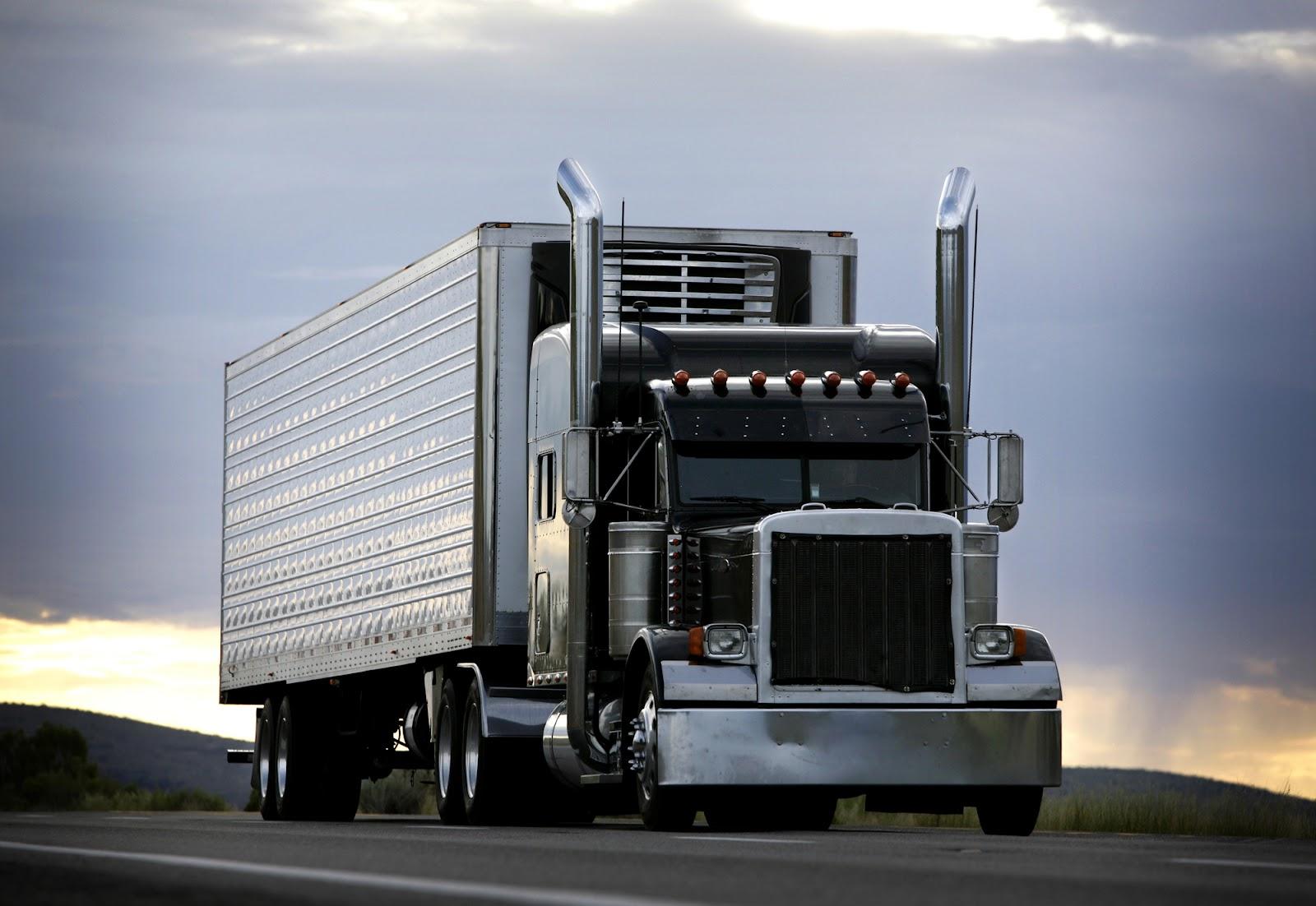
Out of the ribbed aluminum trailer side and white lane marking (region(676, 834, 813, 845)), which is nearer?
white lane marking (region(676, 834, 813, 845))

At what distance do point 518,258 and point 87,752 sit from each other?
32681 millimetres

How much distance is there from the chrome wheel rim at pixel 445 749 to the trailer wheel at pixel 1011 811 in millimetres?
5618

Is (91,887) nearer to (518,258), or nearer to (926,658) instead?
(926,658)

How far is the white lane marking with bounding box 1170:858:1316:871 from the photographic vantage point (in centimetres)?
1252

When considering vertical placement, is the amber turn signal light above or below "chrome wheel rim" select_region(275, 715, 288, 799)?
above

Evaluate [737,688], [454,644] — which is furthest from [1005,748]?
[454,644]

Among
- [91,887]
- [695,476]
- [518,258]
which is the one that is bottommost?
[91,887]

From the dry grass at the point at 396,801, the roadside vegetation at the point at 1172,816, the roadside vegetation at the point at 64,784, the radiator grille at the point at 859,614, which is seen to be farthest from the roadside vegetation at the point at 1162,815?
the roadside vegetation at the point at 64,784

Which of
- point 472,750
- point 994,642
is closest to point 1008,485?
point 994,642

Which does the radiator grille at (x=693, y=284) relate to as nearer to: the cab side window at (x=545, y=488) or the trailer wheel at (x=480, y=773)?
the cab side window at (x=545, y=488)

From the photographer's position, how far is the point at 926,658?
17453mm

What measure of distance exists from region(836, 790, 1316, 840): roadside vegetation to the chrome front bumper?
371 cm

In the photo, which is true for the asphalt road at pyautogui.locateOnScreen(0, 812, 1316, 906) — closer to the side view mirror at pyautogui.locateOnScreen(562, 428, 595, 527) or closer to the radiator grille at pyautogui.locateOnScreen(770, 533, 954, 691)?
the radiator grille at pyautogui.locateOnScreen(770, 533, 954, 691)

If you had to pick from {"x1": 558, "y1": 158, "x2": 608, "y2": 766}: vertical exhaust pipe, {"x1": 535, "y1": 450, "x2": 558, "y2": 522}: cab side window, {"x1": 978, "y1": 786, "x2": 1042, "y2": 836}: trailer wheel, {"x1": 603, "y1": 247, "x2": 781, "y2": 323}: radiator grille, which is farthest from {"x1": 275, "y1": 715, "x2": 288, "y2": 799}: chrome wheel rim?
{"x1": 978, "y1": 786, "x2": 1042, "y2": 836}: trailer wheel
